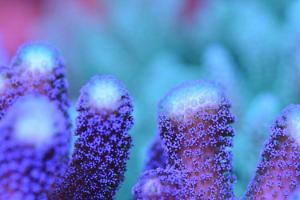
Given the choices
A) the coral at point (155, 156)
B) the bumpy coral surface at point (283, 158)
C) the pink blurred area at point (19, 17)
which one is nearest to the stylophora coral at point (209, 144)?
the bumpy coral surface at point (283, 158)

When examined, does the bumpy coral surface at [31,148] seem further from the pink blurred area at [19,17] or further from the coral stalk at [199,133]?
the pink blurred area at [19,17]

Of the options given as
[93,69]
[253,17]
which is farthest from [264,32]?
[93,69]

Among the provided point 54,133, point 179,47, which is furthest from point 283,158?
point 179,47

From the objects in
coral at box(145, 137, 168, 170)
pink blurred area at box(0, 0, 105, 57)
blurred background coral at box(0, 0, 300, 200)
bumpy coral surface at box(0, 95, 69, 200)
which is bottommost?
bumpy coral surface at box(0, 95, 69, 200)

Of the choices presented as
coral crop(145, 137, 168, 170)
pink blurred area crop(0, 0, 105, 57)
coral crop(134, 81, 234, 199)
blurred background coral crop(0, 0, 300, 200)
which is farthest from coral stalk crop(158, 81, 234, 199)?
pink blurred area crop(0, 0, 105, 57)

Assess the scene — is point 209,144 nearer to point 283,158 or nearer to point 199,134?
point 199,134

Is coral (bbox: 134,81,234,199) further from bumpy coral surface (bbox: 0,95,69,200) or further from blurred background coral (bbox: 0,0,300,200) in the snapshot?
blurred background coral (bbox: 0,0,300,200)

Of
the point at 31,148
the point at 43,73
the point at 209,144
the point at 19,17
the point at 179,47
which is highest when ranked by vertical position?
the point at 19,17
